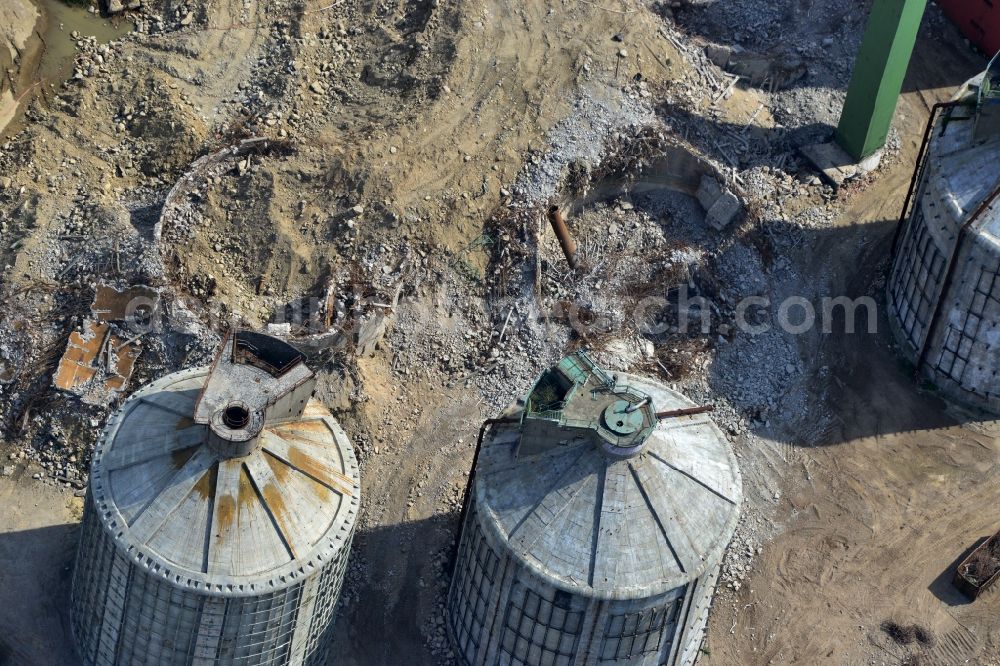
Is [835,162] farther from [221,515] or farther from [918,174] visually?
[221,515]

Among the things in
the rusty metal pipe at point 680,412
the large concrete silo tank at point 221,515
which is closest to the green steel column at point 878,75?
the rusty metal pipe at point 680,412

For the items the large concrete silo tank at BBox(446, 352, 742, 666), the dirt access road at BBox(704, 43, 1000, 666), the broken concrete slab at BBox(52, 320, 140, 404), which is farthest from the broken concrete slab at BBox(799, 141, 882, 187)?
the broken concrete slab at BBox(52, 320, 140, 404)

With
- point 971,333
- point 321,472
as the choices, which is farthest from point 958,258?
point 321,472

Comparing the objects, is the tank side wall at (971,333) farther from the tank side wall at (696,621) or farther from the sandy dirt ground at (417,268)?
the tank side wall at (696,621)

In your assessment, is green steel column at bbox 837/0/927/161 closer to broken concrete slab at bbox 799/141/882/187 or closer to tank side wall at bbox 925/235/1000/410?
broken concrete slab at bbox 799/141/882/187

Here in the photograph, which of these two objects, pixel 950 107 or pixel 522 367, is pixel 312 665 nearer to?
pixel 522 367

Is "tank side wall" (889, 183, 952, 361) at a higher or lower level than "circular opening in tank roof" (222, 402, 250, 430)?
higher
